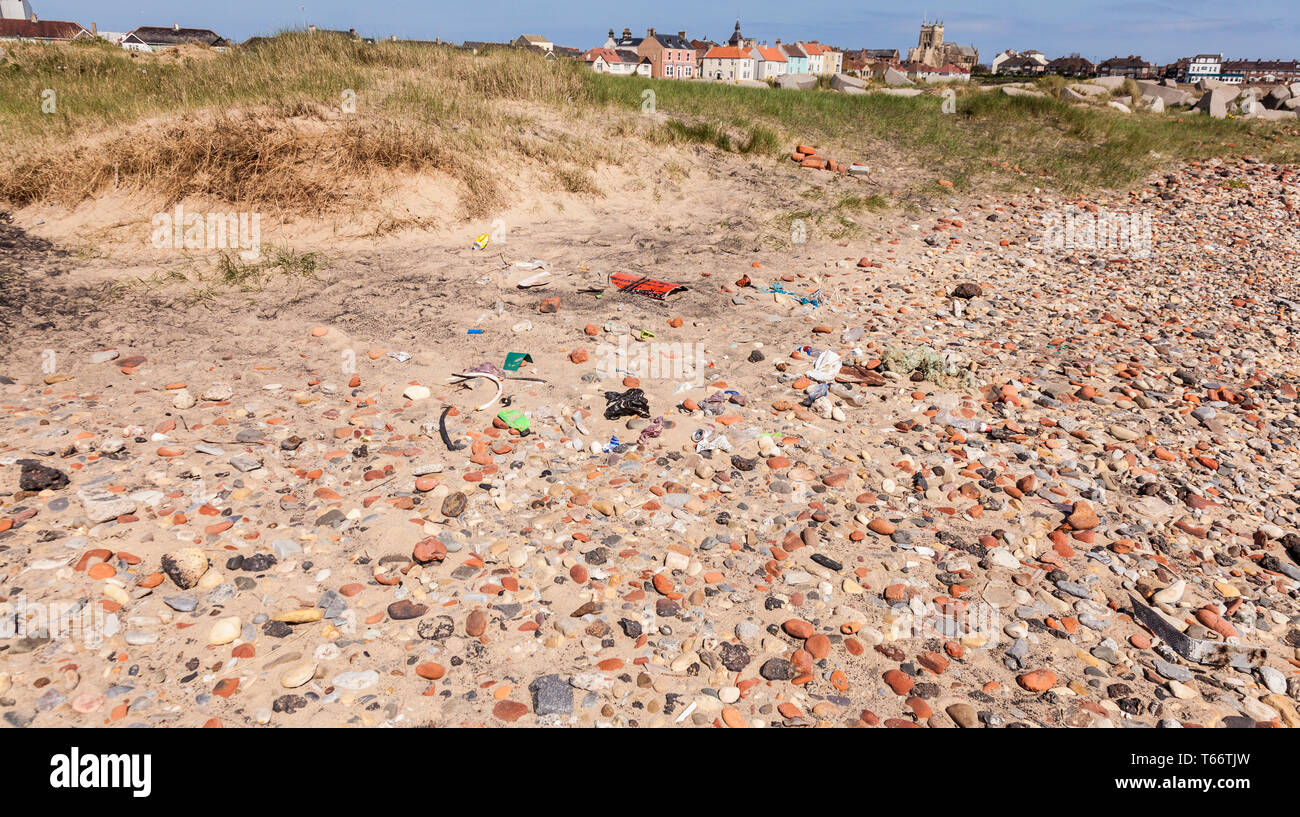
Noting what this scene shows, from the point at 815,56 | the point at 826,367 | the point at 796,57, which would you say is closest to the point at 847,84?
the point at 826,367

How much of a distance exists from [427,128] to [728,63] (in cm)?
5821

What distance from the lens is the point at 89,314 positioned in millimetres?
5508

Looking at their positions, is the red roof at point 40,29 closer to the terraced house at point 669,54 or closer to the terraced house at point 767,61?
the terraced house at point 669,54

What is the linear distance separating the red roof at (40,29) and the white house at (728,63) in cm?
4682

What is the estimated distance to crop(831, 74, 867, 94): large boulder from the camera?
20094 millimetres

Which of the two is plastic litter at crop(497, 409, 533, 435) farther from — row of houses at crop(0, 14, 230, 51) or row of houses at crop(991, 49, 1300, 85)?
row of houses at crop(991, 49, 1300, 85)

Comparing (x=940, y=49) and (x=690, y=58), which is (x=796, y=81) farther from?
(x=940, y=49)

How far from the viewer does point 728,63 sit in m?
59.3

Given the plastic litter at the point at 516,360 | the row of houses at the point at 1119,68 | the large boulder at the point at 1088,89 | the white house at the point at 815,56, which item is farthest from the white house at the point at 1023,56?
the plastic litter at the point at 516,360

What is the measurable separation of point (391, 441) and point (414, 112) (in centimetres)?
721

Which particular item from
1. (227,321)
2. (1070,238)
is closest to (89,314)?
(227,321)

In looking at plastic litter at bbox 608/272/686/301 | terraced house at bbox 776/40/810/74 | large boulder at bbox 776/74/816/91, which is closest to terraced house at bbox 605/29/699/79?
terraced house at bbox 776/40/810/74

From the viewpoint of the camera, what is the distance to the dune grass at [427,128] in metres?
7.87
